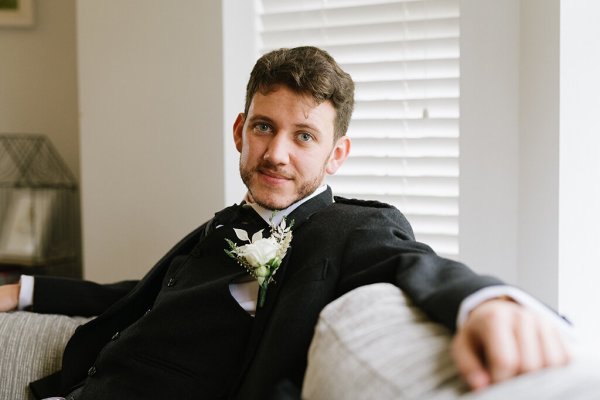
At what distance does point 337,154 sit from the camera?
5.59ft

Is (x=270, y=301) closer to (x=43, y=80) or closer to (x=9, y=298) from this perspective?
(x=9, y=298)

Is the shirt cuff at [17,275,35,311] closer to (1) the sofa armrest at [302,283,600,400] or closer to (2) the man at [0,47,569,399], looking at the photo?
(2) the man at [0,47,569,399]

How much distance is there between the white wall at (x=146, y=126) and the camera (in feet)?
7.70

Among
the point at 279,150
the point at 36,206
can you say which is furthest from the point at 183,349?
the point at 36,206

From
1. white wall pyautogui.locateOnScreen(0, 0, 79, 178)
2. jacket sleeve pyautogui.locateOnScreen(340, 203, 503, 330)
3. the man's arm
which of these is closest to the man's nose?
jacket sleeve pyautogui.locateOnScreen(340, 203, 503, 330)

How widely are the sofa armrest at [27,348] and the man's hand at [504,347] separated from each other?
1182 millimetres

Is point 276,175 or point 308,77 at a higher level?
point 308,77

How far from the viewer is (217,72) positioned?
7.62 ft

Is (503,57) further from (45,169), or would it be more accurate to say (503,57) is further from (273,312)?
(45,169)

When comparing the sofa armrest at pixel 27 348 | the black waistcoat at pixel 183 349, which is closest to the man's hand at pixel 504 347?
the black waistcoat at pixel 183 349

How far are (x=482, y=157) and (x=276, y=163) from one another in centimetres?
74

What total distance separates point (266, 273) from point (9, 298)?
856 mm

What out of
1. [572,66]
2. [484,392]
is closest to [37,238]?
[572,66]

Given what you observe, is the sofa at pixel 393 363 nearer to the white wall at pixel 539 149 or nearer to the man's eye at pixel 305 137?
the man's eye at pixel 305 137
